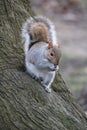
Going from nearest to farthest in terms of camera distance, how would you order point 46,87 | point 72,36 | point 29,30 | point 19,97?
1. point 19,97
2. point 46,87
3. point 29,30
4. point 72,36

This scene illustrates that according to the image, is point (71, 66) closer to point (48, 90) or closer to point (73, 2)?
point (73, 2)

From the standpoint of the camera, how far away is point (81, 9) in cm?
1590

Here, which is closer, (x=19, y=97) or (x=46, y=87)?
(x=19, y=97)

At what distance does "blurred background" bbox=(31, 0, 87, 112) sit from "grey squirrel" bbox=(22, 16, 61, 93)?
2854 millimetres

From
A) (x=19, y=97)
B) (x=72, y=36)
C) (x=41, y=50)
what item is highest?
(x=72, y=36)

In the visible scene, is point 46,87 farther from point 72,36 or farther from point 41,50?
point 72,36

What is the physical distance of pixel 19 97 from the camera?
5016 mm

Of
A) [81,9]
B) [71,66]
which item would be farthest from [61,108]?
[81,9]

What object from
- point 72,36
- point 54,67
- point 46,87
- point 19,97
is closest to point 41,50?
point 54,67

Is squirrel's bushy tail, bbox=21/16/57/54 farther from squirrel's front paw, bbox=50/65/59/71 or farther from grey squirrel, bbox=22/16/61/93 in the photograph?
squirrel's front paw, bbox=50/65/59/71

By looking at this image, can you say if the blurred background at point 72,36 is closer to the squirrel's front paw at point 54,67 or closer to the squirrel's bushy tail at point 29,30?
the squirrel's bushy tail at point 29,30

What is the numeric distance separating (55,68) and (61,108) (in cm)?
45

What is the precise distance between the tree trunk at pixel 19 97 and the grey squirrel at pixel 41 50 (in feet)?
0.24

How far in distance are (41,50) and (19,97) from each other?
0.51 m
